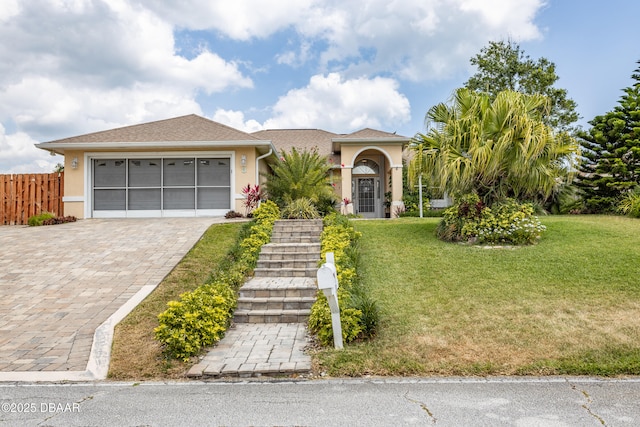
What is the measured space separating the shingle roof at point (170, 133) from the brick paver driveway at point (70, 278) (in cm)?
317

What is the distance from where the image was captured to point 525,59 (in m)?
22.9

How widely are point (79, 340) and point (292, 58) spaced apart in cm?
1278

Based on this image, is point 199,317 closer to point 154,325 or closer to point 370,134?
point 154,325

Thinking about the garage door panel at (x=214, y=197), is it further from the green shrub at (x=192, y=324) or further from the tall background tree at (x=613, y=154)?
the tall background tree at (x=613, y=154)

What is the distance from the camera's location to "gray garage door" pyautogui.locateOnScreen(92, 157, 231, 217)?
14.7 metres

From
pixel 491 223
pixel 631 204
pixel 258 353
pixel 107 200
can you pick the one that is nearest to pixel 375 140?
pixel 491 223

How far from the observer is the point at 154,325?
5.80 metres

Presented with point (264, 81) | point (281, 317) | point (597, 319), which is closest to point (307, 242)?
point (281, 317)

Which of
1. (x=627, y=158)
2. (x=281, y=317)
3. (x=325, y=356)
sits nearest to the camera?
(x=325, y=356)

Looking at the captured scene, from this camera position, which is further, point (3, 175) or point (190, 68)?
point (3, 175)

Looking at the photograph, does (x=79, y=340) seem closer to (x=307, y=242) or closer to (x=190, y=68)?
(x=307, y=242)

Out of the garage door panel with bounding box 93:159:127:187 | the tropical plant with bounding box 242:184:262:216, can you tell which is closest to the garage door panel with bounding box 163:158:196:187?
the garage door panel with bounding box 93:159:127:187

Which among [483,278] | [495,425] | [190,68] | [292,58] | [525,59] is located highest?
[525,59]

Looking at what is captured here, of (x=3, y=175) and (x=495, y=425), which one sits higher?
(x=3, y=175)
